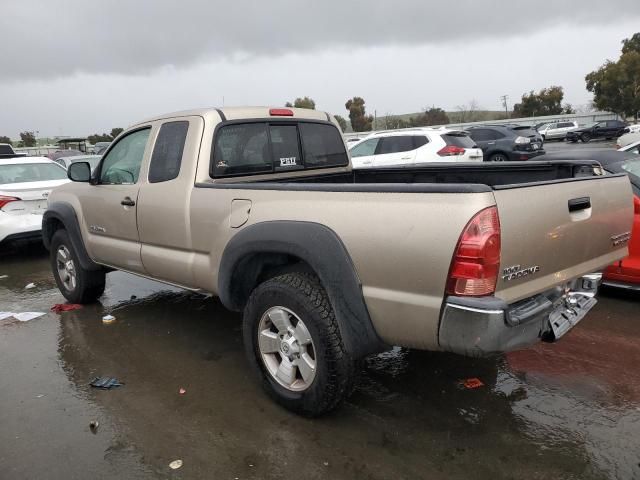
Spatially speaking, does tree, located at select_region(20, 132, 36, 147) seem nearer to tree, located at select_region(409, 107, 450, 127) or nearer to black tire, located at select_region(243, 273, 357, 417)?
tree, located at select_region(409, 107, 450, 127)

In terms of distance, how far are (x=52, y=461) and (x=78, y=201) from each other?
2.89 metres

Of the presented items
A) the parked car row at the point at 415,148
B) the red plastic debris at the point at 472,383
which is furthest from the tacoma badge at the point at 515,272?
the parked car row at the point at 415,148

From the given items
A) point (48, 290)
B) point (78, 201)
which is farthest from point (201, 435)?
Answer: point (48, 290)

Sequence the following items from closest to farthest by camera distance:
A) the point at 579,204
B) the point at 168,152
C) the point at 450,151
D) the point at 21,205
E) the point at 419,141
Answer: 1. the point at 579,204
2. the point at 168,152
3. the point at 21,205
4. the point at 450,151
5. the point at 419,141

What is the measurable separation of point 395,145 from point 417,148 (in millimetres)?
560

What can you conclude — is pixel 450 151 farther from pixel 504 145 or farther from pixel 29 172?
pixel 29 172

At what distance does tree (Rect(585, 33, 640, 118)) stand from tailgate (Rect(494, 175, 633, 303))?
4782 centimetres

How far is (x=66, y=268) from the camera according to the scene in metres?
5.56

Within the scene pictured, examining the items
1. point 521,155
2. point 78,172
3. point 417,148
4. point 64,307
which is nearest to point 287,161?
point 78,172

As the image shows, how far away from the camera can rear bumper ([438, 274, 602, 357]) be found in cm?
235

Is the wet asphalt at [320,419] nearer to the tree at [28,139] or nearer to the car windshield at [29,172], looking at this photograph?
the car windshield at [29,172]

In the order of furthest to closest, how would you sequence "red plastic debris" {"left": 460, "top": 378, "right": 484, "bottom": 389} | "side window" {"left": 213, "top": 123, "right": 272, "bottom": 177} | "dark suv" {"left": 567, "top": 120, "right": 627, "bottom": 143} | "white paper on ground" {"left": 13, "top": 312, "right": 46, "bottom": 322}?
"dark suv" {"left": 567, "top": 120, "right": 627, "bottom": 143} → "white paper on ground" {"left": 13, "top": 312, "right": 46, "bottom": 322} → "side window" {"left": 213, "top": 123, "right": 272, "bottom": 177} → "red plastic debris" {"left": 460, "top": 378, "right": 484, "bottom": 389}

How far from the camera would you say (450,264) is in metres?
2.37

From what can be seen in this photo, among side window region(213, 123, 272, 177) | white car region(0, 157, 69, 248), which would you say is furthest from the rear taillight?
side window region(213, 123, 272, 177)
